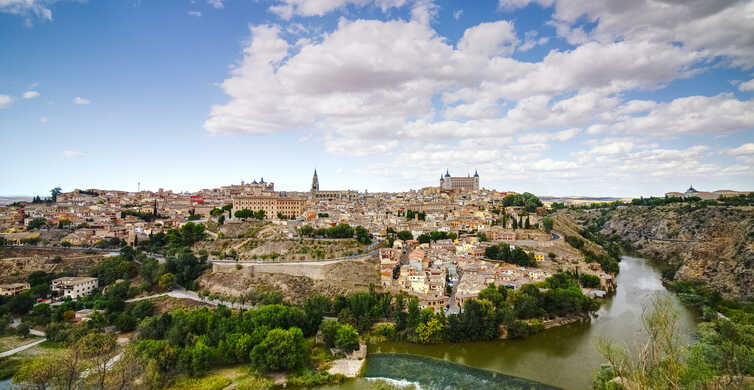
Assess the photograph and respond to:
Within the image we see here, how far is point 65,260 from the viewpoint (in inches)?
1227

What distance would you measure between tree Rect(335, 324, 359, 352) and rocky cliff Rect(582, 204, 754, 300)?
2648cm

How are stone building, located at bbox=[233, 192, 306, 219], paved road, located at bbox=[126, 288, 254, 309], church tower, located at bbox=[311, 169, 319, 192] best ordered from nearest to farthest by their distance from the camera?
paved road, located at bbox=[126, 288, 254, 309]
stone building, located at bbox=[233, 192, 306, 219]
church tower, located at bbox=[311, 169, 319, 192]

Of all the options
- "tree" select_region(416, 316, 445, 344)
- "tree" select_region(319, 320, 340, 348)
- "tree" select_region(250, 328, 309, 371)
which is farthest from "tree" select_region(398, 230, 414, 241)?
"tree" select_region(250, 328, 309, 371)

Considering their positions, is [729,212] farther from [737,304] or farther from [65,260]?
[65,260]

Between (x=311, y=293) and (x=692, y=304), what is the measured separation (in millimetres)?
25603

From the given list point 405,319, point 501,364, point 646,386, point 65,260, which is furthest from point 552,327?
point 65,260

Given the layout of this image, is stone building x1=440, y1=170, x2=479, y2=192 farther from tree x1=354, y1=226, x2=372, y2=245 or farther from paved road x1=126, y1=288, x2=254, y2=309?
paved road x1=126, y1=288, x2=254, y2=309

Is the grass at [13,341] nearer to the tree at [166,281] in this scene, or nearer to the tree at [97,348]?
the tree at [97,348]

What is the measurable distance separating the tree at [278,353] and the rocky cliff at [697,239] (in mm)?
29284

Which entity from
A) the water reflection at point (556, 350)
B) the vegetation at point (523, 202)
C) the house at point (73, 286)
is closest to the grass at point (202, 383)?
the water reflection at point (556, 350)

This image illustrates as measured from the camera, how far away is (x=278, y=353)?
54.8 feet

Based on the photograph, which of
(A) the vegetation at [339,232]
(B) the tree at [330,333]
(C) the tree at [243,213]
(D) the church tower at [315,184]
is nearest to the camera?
(B) the tree at [330,333]

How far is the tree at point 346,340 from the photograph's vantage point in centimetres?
1819

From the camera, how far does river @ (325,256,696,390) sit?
1638 cm
